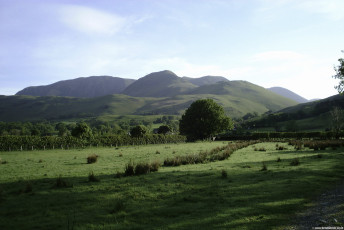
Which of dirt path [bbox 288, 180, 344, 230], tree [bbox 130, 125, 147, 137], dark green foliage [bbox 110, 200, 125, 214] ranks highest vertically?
tree [bbox 130, 125, 147, 137]

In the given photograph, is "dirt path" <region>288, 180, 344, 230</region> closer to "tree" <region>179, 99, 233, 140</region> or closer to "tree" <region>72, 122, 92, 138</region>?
"tree" <region>179, 99, 233, 140</region>

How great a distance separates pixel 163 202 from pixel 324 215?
6.20m

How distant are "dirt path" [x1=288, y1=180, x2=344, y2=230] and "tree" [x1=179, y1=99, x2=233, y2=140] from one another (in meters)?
73.1

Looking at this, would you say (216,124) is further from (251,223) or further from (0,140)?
(251,223)

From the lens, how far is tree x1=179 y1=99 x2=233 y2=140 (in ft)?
279

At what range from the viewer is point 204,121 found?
84.9 meters

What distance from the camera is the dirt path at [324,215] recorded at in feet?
26.9

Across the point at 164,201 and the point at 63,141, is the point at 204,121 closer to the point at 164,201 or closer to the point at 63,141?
the point at 63,141

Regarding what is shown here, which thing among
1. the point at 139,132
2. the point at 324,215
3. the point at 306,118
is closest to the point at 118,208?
the point at 324,215

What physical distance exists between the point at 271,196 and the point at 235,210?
2922 millimetres

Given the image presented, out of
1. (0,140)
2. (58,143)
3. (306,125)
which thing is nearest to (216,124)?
(58,143)

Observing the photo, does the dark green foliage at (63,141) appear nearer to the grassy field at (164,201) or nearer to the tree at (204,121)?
the tree at (204,121)

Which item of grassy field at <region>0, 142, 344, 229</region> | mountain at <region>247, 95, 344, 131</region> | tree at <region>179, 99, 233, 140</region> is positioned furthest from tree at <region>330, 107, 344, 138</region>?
grassy field at <region>0, 142, 344, 229</region>

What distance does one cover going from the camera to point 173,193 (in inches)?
495
